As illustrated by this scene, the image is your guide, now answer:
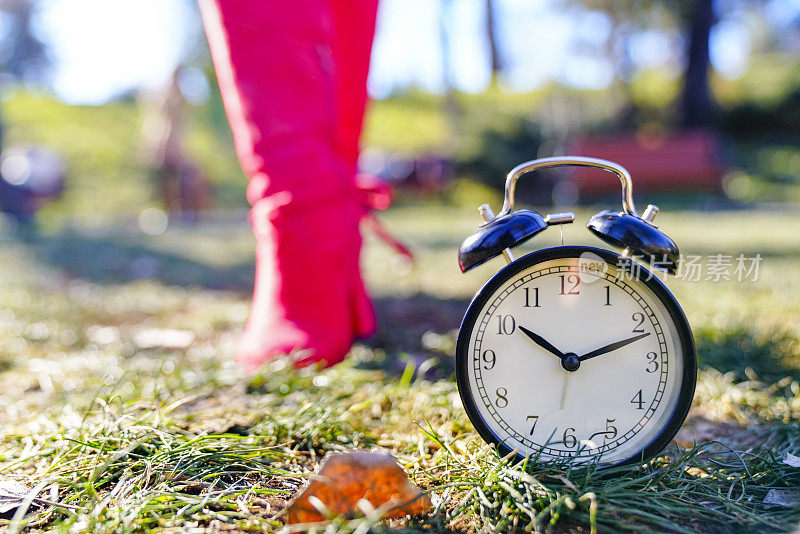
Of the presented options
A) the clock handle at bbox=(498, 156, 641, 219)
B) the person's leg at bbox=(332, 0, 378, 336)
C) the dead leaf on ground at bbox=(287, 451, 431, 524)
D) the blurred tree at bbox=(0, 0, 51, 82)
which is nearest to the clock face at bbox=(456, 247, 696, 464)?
the clock handle at bbox=(498, 156, 641, 219)

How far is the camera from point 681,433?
157cm

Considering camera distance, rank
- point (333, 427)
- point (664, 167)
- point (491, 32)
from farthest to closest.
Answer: point (491, 32)
point (664, 167)
point (333, 427)

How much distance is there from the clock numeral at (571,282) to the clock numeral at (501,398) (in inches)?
8.7

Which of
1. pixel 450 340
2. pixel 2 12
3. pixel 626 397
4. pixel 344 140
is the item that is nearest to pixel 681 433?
pixel 626 397

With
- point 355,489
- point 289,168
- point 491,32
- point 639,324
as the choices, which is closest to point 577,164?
point 639,324

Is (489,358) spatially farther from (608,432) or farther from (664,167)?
(664,167)

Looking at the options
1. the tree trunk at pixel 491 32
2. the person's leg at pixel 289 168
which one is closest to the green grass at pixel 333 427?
the person's leg at pixel 289 168

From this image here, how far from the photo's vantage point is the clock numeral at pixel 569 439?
127 centimetres

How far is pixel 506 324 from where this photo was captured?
51.2 inches

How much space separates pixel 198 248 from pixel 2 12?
44.0 metres

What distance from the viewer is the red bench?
39.2 feet

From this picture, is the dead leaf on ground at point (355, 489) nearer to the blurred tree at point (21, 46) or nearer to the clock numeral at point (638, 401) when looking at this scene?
the clock numeral at point (638, 401)

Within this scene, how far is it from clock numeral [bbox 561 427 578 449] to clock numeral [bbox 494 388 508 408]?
0.13 meters

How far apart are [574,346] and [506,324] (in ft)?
0.45
